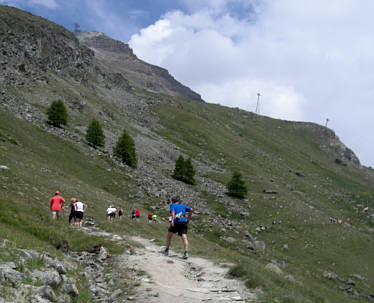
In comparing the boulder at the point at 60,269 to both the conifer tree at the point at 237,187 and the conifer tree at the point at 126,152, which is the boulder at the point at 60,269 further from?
the conifer tree at the point at 237,187

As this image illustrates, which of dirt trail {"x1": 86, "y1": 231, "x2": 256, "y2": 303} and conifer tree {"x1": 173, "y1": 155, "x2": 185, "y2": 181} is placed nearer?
dirt trail {"x1": 86, "y1": 231, "x2": 256, "y2": 303}

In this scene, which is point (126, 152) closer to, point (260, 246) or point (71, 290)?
point (260, 246)

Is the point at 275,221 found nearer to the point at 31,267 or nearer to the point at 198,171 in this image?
the point at 198,171

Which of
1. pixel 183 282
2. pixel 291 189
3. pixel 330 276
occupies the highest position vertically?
pixel 291 189

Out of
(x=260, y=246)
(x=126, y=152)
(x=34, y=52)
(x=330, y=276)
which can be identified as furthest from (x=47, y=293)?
(x=34, y=52)

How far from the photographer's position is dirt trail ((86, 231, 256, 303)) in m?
8.90

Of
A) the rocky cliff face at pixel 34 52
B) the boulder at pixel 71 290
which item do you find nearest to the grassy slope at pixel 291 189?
the boulder at pixel 71 290

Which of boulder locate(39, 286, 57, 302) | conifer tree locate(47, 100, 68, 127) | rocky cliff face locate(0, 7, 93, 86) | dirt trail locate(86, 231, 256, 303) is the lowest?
dirt trail locate(86, 231, 256, 303)

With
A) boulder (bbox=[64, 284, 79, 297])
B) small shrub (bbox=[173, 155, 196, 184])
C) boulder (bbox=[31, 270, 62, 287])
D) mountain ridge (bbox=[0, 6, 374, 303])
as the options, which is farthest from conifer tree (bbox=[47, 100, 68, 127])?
boulder (bbox=[64, 284, 79, 297])

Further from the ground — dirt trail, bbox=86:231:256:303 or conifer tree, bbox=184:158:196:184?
conifer tree, bbox=184:158:196:184

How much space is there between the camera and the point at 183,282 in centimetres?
1062

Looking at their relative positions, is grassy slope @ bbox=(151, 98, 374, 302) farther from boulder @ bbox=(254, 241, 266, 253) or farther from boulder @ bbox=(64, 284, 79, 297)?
boulder @ bbox=(64, 284, 79, 297)

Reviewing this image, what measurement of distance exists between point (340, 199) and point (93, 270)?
108 m

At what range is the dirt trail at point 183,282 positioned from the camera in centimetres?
890
